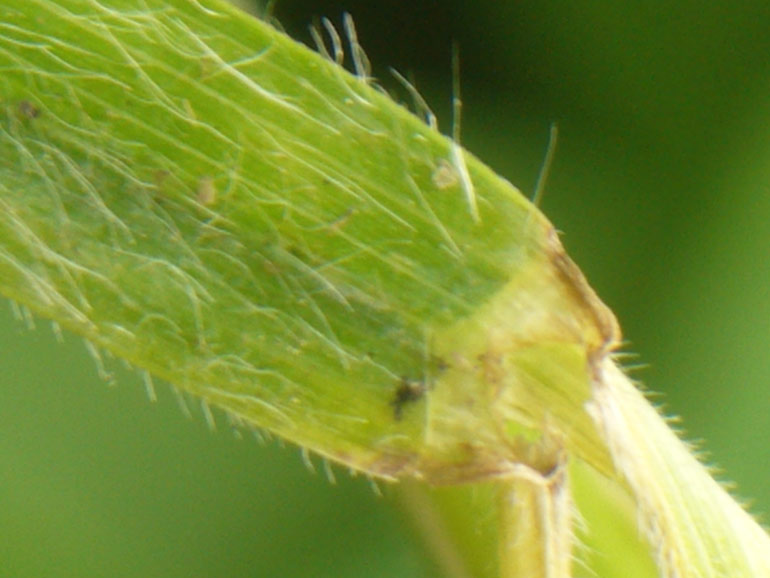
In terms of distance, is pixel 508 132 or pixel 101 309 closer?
pixel 101 309

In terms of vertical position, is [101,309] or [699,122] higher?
[699,122]

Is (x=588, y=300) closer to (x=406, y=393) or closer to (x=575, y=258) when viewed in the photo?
(x=406, y=393)

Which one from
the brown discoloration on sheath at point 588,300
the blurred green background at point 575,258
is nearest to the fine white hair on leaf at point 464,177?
the brown discoloration on sheath at point 588,300

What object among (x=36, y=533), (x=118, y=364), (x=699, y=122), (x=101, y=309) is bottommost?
(x=36, y=533)

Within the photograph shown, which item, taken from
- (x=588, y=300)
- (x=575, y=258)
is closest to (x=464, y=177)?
(x=588, y=300)

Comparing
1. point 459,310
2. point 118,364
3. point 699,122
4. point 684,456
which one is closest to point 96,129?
point 459,310

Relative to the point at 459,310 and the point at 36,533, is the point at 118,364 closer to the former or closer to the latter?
the point at 36,533
